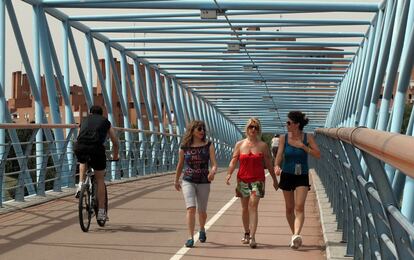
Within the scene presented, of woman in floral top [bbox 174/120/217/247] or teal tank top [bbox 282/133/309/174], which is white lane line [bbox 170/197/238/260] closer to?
woman in floral top [bbox 174/120/217/247]

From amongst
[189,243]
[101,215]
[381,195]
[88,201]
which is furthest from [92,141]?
[381,195]

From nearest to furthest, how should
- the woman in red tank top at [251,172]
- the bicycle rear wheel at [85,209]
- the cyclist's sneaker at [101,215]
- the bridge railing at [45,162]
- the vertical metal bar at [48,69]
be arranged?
the woman in red tank top at [251,172] → the bicycle rear wheel at [85,209] → the cyclist's sneaker at [101,215] → the bridge railing at [45,162] → the vertical metal bar at [48,69]

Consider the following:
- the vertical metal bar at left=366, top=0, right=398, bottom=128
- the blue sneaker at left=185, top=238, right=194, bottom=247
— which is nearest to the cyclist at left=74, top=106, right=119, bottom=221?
the blue sneaker at left=185, top=238, right=194, bottom=247

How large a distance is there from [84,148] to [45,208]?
2.42m

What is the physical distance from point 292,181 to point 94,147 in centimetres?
241

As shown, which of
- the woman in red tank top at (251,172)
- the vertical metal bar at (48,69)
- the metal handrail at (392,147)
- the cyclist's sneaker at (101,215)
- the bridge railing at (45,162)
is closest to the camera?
the metal handrail at (392,147)

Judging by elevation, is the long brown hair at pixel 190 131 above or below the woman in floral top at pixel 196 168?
above

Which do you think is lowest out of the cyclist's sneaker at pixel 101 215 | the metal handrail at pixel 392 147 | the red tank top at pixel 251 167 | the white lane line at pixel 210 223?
the white lane line at pixel 210 223

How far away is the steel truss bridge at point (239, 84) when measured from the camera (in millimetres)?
4754

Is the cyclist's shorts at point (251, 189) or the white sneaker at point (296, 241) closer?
the white sneaker at point (296, 241)

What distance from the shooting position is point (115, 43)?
25.9 m

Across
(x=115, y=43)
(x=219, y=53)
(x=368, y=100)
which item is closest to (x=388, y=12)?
(x=368, y=100)

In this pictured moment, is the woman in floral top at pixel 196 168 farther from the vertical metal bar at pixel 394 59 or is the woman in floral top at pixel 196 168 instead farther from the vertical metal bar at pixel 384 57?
the vertical metal bar at pixel 384 57

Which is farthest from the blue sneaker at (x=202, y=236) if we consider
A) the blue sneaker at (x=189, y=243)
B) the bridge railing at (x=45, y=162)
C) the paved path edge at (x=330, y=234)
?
the bridge railing at (x=45, y=162)
